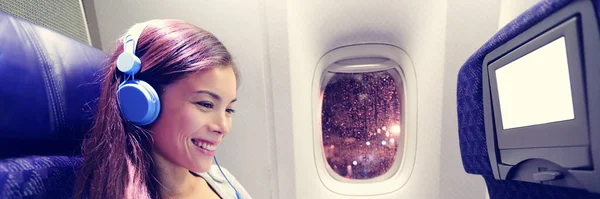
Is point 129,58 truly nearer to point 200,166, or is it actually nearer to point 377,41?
point 200,166

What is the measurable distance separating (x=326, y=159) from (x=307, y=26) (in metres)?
1.01

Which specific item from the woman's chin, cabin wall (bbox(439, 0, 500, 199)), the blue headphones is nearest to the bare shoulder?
the woman's chin

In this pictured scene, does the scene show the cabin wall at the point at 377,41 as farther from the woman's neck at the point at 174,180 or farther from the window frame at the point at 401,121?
the woman's neck at the point at 174,180

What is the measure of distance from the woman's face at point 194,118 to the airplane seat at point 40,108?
189 millimetres

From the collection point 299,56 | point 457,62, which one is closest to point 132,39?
point 299,56

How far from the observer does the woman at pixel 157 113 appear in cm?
104

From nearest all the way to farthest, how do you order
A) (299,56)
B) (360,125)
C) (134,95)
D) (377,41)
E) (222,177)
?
(134,95), (222,177), (299,56), (377,41), (360,125)

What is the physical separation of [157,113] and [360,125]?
1996mm

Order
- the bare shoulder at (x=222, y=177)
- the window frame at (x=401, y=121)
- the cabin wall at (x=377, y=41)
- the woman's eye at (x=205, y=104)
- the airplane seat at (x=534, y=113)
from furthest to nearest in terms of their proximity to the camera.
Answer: the window frame at (x=401, y=121), the cabin wall at (x=377, y=41), the bare shoulder at (x=222, y=177), the woman's eye at (x=205, y=104), the airplane seat at (x=534, y=113)

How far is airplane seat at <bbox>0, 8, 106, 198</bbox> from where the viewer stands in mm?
807

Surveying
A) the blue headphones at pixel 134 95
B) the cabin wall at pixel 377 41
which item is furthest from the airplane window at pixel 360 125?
the blue headphones at pixel 134 95

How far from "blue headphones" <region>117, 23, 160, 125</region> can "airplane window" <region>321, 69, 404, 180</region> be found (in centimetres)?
191

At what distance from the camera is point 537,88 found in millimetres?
924

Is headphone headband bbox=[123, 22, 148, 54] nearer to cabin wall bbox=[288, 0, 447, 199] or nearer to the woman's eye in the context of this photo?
the woman's eye
